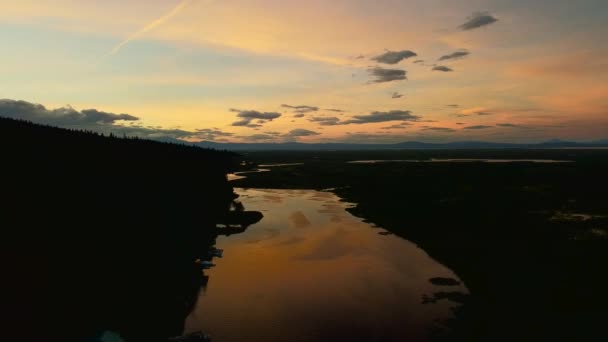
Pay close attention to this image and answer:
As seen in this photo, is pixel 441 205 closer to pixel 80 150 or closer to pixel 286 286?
pixel 286 286

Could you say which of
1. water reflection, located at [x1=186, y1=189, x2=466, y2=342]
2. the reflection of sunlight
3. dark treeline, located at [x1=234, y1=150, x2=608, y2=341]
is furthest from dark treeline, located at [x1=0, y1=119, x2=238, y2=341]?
dark treeline, located at [x1=234, y1=150, x2=608, y2=341]

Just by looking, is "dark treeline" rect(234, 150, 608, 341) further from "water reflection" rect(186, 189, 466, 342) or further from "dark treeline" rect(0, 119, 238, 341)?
"dark treeline" rect(0, 119, 238, 341)

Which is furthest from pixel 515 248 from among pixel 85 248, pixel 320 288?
pixel 85 248

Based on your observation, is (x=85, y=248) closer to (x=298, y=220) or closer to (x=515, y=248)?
(x=298, y=220)

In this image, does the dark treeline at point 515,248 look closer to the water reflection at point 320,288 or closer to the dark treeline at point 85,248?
the water reflection at point 320,288

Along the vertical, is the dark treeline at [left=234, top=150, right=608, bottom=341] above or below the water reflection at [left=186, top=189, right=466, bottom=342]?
above

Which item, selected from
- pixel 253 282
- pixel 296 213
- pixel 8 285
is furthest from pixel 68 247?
pixel 296 213
